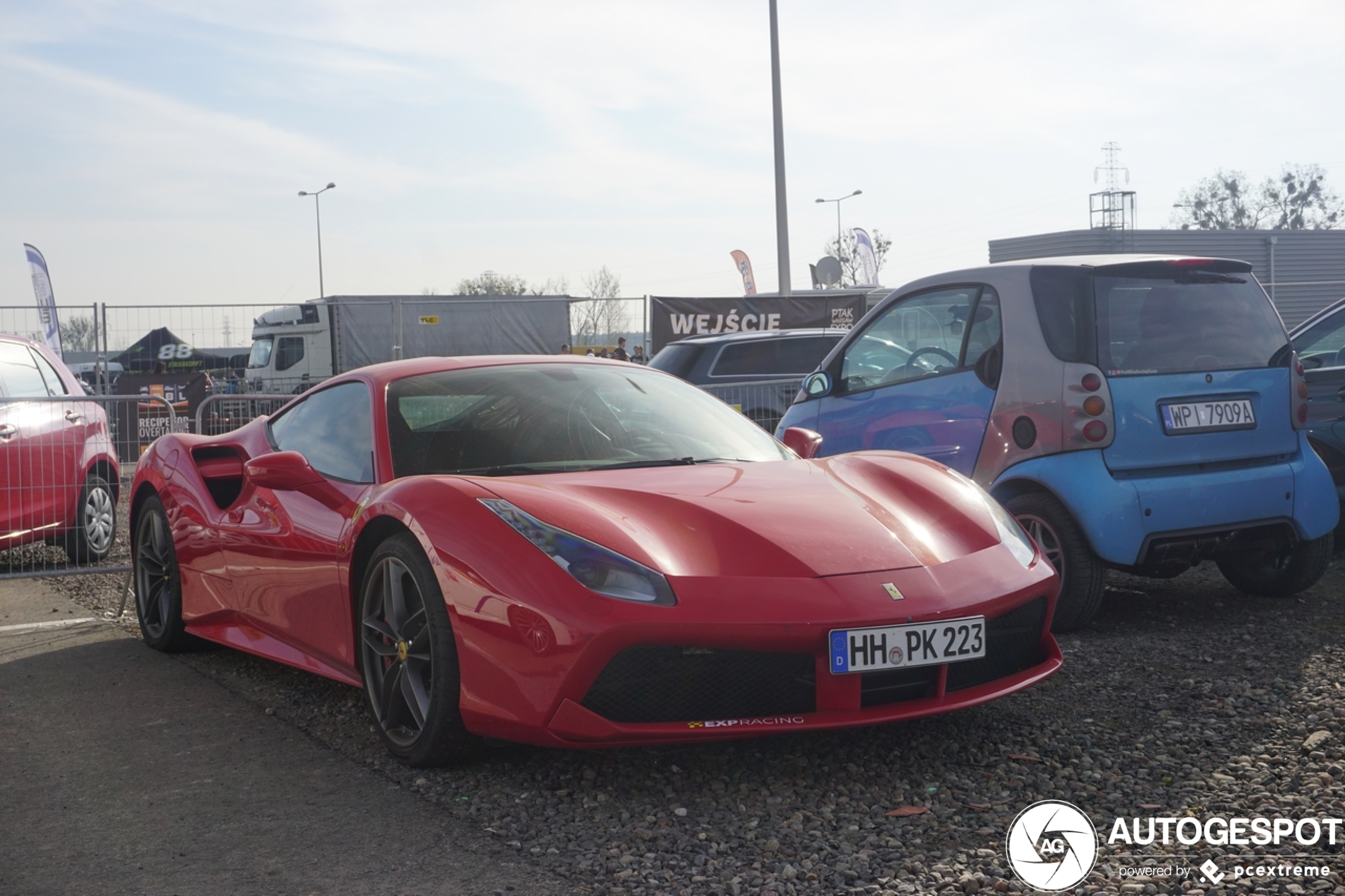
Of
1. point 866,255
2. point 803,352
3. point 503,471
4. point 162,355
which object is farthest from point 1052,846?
point 866,255

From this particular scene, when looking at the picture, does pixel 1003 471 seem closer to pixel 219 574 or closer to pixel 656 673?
pixel 656 673

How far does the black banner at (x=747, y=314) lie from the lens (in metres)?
20.6

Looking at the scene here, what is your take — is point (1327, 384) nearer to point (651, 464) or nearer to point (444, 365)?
point (651, 464)

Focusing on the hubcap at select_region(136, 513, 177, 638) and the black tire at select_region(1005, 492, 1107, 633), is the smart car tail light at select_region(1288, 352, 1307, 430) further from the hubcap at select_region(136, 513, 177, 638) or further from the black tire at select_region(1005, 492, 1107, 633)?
the hubcap at select_region(136, 513, 177, 638)

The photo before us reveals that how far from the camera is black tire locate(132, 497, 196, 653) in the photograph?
5.48 meters

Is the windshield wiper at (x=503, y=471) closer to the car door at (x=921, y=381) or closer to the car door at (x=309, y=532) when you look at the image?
the car door at (x=309, y=532)

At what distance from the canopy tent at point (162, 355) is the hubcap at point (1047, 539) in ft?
52.4

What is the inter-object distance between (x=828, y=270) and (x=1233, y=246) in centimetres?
1895

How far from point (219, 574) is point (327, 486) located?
1.00 meters

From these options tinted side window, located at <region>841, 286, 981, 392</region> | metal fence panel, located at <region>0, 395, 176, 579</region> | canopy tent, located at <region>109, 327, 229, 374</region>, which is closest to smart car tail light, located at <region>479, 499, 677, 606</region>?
tinted side window, located at <region>841, 286, 981, 392</region>

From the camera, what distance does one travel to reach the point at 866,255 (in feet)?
158

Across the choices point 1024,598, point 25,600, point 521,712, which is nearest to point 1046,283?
point 1024,598

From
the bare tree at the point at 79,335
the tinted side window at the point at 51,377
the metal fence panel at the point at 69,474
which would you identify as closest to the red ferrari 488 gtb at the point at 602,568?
the metal fence panel at the point at 69,474

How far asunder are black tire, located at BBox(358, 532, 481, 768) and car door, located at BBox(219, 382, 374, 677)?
194 mm
